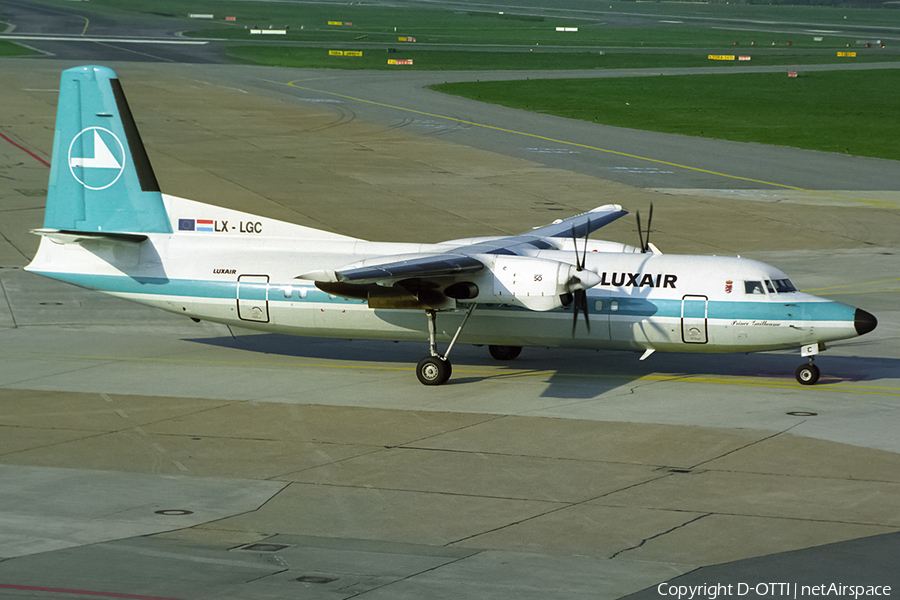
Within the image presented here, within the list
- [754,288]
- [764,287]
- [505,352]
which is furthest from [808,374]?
[505,352]

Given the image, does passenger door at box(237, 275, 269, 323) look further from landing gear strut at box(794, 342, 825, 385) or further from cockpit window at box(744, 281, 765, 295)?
landing gear strut at box(794, 342, 825, 385)

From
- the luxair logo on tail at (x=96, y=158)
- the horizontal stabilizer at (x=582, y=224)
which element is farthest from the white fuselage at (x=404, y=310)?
the luxair logo on tail at (x=96, y=158)

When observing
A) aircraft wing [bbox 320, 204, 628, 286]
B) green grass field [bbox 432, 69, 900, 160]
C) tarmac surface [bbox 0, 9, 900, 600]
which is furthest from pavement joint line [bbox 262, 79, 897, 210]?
aircraft wing [bbox 320, 204, 628, 286]

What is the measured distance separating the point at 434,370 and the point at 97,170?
10.6 meters

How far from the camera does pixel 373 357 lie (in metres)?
28.7

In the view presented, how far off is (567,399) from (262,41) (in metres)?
112

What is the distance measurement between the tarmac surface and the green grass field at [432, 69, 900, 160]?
25281mm

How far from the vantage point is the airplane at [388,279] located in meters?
24.3

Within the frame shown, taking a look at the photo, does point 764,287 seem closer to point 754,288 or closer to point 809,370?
point 754,288

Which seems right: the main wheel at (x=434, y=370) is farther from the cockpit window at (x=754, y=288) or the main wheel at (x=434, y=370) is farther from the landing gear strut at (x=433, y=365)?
the cockpit window at (x=754, y=288)

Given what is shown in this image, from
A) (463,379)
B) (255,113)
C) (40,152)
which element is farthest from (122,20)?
(463,379)

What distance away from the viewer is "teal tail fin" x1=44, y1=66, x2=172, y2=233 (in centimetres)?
2745

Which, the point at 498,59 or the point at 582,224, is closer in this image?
the point at 582,224

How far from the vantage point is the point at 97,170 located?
2762 centimetres
